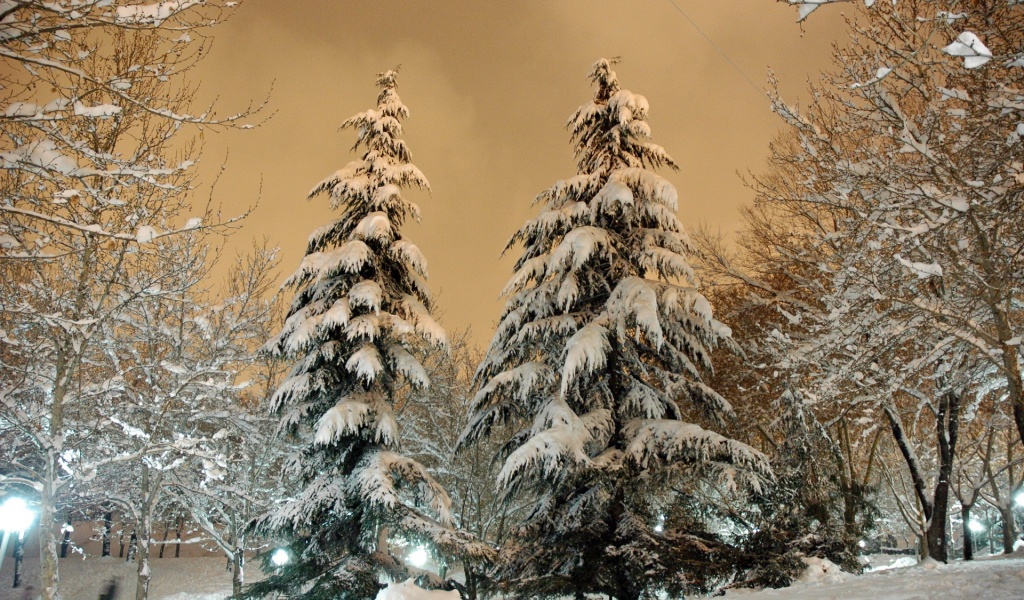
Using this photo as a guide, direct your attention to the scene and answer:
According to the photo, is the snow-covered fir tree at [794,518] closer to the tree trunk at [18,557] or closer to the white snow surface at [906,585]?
the white snow surface at [906,585]

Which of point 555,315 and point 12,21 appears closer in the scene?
point 12,21

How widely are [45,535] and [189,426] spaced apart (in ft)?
24.7

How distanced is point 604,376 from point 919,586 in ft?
18.4

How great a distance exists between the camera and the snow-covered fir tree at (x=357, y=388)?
10656mm

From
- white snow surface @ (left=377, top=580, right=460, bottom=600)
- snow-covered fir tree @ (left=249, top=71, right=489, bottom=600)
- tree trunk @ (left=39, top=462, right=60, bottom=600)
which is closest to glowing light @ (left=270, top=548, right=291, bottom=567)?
snow-covered fir tree @ (left=249, top=71, right=489, bottom=600)

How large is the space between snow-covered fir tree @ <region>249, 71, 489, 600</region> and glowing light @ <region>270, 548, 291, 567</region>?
0.38 m

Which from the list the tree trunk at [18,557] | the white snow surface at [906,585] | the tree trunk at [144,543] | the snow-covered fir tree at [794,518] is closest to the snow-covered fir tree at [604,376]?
the snow-covered fir tree at [794,518]

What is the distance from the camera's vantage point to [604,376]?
11.3m

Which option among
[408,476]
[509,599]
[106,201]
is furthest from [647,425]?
[106,201]

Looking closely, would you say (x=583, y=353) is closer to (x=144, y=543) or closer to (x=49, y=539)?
(x=49, y=539)

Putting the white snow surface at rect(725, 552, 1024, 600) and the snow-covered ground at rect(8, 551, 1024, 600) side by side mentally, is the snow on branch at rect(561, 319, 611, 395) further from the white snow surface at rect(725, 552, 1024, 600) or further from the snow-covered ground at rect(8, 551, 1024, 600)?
the white snow surface at rect(725, 552, 1024, 600)

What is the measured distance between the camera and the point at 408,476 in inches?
435

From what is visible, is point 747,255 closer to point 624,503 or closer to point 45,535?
point 624,503

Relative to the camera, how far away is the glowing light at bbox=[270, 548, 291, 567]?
38.2 ft
